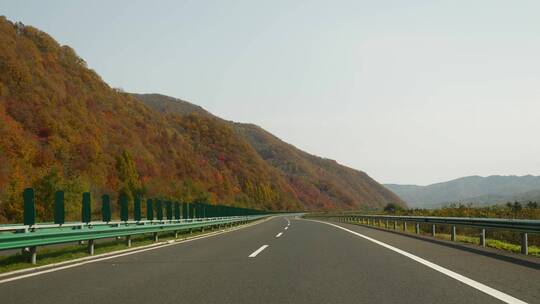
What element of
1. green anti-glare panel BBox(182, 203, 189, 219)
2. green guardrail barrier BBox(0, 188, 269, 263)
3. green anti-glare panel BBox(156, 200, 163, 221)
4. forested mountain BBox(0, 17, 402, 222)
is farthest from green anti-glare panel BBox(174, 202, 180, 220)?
forested mountain BBox(0, 17, 402, 222)

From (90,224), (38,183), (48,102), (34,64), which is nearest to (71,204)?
(38,183)

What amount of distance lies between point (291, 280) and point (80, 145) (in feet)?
302

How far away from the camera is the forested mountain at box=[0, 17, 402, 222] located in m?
78.7

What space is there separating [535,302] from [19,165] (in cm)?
8388

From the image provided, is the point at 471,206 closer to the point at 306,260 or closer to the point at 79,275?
the point at 306,260

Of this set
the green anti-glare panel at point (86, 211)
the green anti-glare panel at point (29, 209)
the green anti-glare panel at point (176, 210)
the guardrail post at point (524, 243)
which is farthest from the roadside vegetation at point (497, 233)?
the green anti-glare panel at point (176, 210)

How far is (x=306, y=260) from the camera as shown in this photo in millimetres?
10570

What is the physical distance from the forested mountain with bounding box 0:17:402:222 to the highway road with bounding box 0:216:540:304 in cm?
6935

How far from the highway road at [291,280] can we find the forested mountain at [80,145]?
228ft

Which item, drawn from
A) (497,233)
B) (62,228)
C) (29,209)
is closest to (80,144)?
(497,233)

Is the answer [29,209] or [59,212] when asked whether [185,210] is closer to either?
[59,212]

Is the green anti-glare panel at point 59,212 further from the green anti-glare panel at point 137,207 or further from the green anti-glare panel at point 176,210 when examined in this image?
the green anti-glare panel at point 176,210

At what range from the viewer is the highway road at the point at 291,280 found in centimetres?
641

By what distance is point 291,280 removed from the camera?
7.78 metres
